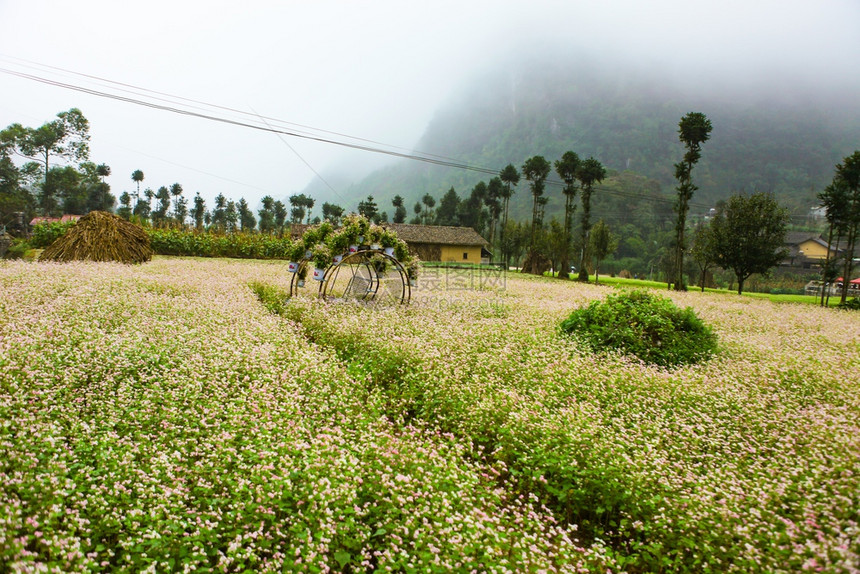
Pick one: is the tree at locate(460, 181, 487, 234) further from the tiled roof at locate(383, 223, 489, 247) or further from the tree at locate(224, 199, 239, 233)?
the tree at locate(224, 199, 239, 233)

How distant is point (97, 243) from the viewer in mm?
19891

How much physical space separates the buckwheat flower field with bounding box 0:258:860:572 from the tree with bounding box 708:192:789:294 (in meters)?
23.2

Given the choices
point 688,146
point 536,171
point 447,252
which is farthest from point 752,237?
point 447,252

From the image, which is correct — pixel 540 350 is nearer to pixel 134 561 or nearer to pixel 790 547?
pixel 790 547

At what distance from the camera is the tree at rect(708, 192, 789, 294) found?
27812 millimetres

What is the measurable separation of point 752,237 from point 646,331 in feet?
81.5

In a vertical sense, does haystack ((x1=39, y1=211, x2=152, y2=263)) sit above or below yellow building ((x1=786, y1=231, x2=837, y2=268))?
below

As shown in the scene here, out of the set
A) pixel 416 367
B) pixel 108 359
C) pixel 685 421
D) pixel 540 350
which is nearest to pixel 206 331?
pixel 108 359

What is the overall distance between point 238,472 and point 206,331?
4.83m

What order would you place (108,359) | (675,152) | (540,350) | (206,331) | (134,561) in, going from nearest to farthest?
(134,561) < (108,359) < (206,331) < (540,350) < (675,152)

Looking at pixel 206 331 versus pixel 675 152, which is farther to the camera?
pixel 675 152

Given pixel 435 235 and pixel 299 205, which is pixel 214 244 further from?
pixel 299 205

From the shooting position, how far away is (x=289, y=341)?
8.02 metres

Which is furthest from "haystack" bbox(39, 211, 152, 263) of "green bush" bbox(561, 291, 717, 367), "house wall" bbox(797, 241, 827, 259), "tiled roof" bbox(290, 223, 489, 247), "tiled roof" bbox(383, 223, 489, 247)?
"house wall" bbox(797, 241, 827, 259)
